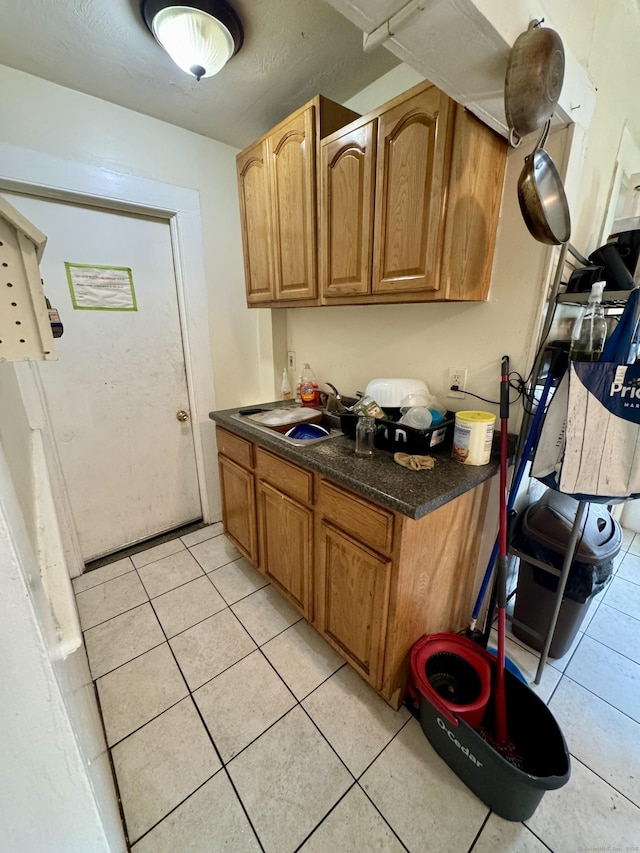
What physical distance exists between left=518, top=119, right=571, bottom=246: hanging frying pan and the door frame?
1.74 metres

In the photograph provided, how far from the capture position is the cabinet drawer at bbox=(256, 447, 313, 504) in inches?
53.6

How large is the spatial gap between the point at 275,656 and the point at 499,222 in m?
1.99

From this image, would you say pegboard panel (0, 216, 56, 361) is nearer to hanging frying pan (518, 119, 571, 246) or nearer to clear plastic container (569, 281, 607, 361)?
hanging frying pan (518, 119, 571, 246)

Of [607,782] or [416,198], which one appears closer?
[607,782]

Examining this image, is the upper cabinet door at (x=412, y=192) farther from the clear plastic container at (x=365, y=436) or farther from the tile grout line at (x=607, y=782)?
the tile grout line at (x=607, y=782)

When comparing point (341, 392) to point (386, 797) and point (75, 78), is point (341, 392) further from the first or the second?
point (75, 78)

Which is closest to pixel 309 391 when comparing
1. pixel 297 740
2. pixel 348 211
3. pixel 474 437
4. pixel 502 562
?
pixel 348 211

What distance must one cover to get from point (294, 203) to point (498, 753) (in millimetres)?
2175

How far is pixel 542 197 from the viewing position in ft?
3.05

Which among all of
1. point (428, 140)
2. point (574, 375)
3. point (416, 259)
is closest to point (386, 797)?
point (574, 375)

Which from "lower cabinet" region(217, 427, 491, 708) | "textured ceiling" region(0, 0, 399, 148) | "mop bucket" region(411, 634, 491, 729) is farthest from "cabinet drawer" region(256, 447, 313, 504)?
"textured ceiling" region(0, 0, 399, 148)

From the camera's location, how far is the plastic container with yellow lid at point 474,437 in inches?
47.3

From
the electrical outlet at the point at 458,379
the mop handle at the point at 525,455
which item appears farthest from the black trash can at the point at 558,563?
the electrical outlet at the point at 458,379

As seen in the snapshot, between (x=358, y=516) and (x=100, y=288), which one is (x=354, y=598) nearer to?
(x=358, y=516)
